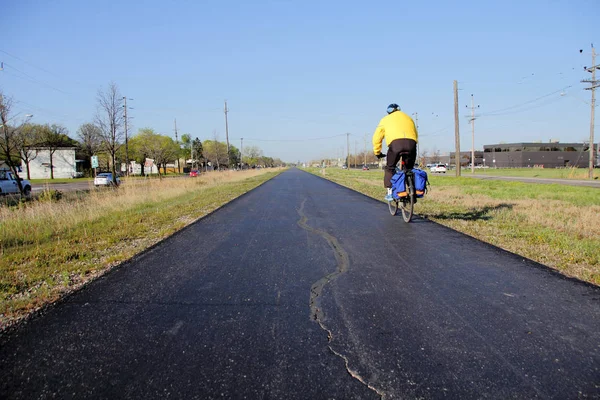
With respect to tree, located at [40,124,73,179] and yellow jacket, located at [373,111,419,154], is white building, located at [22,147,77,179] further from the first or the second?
yellow jacket, located at [373,111,419,154]

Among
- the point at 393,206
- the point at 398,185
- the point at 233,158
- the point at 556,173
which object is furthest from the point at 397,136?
the point at 233,158

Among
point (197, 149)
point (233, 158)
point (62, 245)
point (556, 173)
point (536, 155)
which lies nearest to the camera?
point (62, 245)

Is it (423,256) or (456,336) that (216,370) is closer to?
(456,336)

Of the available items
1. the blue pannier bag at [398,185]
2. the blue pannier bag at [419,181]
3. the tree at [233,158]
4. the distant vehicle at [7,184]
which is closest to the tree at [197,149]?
the tree at [233,158]

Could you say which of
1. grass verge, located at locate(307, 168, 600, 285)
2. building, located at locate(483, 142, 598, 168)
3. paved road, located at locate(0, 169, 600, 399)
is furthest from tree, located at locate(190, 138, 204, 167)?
paved road, located at locate(0, 169, 600, 399)

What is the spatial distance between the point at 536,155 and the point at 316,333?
4929 inches

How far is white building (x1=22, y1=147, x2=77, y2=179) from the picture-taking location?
59.7 meters

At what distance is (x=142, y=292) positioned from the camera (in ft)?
13.5

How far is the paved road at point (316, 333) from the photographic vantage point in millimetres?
2328

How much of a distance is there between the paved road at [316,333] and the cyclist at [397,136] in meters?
3.21

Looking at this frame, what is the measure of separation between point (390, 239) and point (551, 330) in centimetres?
390

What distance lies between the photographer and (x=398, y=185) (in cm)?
846

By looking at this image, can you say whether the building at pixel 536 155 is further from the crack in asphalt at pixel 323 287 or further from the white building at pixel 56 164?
the crack in asphalt at pixel 323 287

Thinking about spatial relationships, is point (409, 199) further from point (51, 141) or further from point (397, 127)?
point (51, 141)
